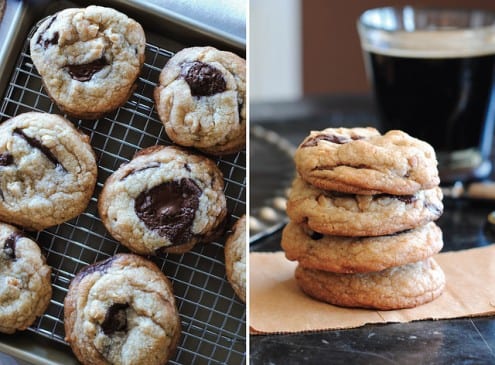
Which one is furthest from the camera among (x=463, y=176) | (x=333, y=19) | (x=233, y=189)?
(x=333, y=19)

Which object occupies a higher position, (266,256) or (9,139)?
(9,139)

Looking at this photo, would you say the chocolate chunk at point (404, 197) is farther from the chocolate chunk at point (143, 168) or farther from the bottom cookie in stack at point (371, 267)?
the chocolate chunk at point (143, 168)

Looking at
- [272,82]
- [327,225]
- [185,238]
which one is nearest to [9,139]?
[185,238]

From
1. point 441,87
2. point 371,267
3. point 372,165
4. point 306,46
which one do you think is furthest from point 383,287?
point 306,46

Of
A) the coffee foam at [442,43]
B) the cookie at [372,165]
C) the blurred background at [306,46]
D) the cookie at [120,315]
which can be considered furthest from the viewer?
the blurred background at [306,46]

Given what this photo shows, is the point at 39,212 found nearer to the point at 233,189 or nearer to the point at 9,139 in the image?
the point at 9,139

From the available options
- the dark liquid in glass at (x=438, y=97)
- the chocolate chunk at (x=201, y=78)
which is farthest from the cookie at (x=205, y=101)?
the dark liquid in glass at (x=438, y=97)
